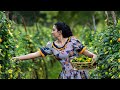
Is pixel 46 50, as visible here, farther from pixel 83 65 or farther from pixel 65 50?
pixel 83 65

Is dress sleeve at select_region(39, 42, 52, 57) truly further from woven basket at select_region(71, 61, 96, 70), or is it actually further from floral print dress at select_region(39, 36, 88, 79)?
woven basket at select_region(71, 61, 96, 70)

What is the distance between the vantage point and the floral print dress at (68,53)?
4496 millimetres

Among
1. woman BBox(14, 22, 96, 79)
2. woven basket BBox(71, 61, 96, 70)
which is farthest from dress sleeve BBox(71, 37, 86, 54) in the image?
woven basket BBox(71, 61, 96, 70)

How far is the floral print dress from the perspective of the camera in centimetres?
450

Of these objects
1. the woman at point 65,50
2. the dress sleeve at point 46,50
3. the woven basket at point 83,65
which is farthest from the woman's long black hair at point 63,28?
the woven basket at point 83,65

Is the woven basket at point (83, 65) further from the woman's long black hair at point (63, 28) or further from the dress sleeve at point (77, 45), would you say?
the woman's long black hair at point (63, 28)

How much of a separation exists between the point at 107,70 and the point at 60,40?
745 millimetres

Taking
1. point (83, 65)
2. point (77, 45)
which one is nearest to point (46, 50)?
point (77, 45)
